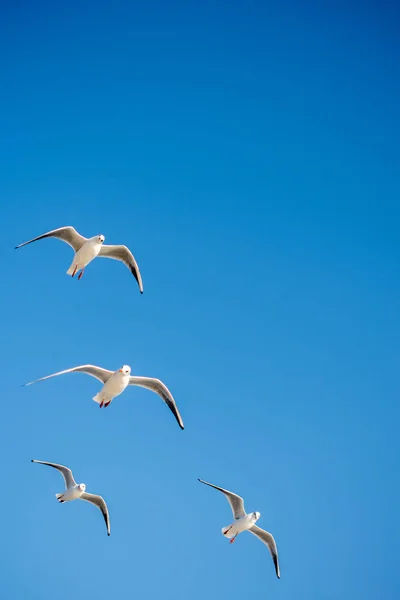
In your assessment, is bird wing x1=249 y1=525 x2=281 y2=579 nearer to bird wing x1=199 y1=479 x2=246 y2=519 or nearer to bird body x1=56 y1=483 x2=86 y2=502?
bird wing x1=199 y1=479 x2=246 y2=519

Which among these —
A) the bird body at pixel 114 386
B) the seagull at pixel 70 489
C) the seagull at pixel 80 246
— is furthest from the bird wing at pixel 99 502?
the seagull at pixel 80 246

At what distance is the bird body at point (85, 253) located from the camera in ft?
67.8

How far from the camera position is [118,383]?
67.6 feet

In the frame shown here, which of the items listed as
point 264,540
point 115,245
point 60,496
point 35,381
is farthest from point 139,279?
point 264,540

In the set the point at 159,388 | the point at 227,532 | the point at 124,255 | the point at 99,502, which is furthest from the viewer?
the point at 99,502

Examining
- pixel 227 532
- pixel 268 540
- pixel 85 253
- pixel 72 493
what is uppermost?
pixel 85 253

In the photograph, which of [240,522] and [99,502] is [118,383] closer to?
[99,502]

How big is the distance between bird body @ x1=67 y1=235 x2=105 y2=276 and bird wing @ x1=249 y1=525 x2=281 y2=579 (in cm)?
973

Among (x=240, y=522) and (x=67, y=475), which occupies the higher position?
(x=240, y=522)

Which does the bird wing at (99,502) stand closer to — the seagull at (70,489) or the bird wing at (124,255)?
the seagull at (70,489)

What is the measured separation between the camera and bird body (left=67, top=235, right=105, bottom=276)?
20672mm

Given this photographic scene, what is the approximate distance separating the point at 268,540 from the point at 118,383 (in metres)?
7.67

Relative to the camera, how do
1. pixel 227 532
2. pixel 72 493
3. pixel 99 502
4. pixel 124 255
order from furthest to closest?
pixel 99 502, pixel 227 532, pixel 72 493, pixel 124 255

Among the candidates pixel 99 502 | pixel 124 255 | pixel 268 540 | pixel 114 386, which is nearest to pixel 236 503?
pixel 268 540
